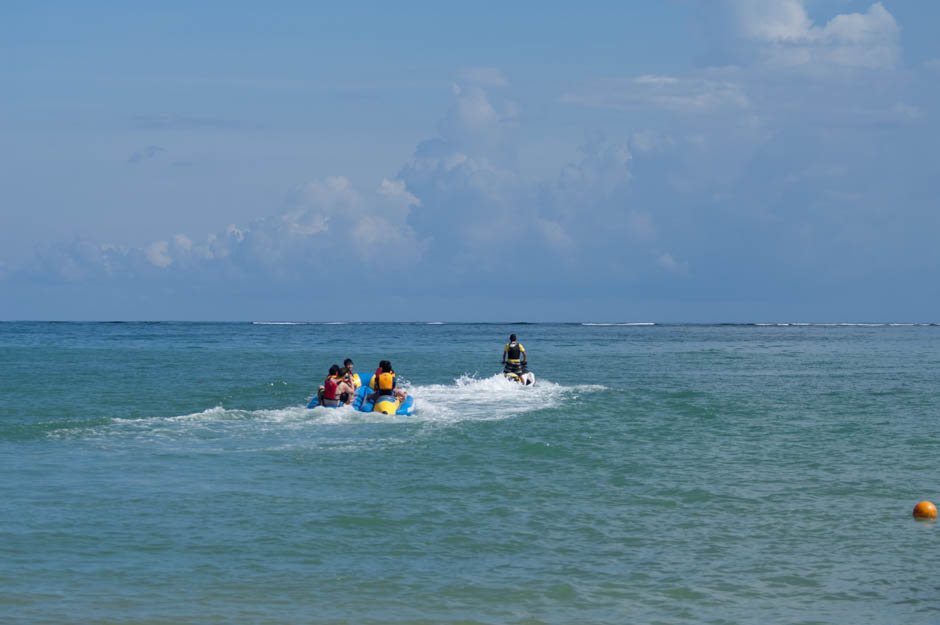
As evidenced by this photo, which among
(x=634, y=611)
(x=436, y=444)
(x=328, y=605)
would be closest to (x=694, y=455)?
(x=436, y=444)

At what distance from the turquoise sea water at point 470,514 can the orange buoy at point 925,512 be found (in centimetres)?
43

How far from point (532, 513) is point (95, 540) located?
6298 millimetres

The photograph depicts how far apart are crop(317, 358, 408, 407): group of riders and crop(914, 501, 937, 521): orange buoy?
1511 cm

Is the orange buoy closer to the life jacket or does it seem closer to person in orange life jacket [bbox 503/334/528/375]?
the life jacket

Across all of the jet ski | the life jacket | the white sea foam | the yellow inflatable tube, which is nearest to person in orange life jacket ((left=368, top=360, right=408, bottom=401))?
the yellow inflatable tube

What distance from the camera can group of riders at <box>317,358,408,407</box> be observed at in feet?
86.9

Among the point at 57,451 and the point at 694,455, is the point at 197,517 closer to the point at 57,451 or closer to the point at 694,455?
the point at 57,451

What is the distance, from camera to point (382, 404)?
26328mm

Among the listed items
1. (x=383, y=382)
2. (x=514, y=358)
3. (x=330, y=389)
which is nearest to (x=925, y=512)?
(x=383, y=382)

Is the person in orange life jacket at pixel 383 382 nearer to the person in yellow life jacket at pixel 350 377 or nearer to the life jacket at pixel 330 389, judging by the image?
the person in yellow life jacket at pixel 350 377

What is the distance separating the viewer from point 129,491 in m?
15.7

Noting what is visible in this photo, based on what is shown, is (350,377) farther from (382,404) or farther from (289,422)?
(289,422)

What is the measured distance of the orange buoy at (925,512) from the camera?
14.1m

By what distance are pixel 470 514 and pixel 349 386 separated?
13.2 metres
